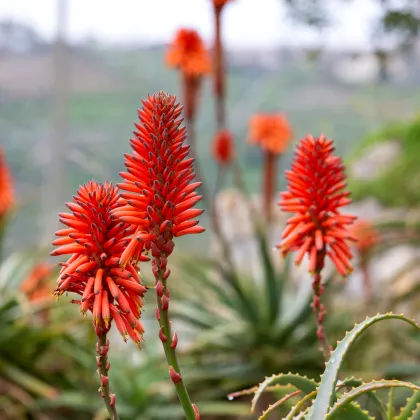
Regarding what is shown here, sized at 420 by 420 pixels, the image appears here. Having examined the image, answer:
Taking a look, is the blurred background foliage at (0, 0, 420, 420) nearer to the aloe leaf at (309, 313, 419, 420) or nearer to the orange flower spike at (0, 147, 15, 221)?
the orange flower spike at (0, 147, 15, 221)

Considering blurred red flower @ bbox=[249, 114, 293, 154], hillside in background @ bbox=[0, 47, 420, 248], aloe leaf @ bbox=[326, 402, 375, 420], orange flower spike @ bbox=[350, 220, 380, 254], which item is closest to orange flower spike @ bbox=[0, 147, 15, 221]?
blurred red flower @ bbox=[249, 114, 293, 154]

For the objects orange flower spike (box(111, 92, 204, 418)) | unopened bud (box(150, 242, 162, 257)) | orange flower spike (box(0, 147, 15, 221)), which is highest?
orange flower spike (box(0, 147, 15, 221))

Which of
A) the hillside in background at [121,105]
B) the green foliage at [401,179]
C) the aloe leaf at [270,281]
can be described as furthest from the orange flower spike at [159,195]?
the hillside in background at [121,105]

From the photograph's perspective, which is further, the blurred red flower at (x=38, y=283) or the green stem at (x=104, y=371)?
the blurred red flower at (x=38, y=283)

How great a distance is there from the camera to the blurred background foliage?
2961 mm

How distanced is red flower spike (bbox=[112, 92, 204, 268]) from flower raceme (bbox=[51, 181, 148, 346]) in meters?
0.02

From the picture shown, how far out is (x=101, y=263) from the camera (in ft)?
2.71

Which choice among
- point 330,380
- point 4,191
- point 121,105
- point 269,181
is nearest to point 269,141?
point 269,181

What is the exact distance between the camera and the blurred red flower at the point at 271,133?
3.56m

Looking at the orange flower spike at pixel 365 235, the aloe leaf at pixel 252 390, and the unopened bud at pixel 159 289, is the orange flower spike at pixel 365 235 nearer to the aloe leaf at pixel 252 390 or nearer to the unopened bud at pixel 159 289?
the aloe leaf at pixel 252 390

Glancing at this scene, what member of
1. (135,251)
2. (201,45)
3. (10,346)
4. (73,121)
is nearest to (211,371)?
(10,346)

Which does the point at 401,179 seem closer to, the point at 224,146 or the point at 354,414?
the point at 224,146

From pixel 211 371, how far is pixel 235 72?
280cm

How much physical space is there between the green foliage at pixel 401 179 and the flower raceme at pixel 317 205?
11.5 feet
